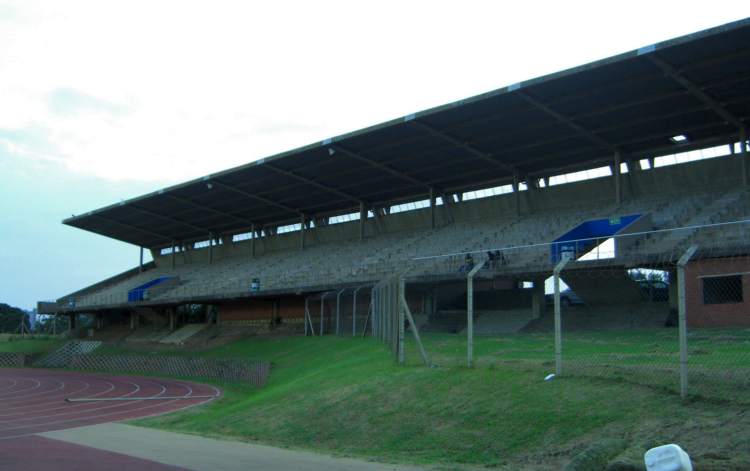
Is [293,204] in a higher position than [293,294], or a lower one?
higher

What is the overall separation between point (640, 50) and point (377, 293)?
14.0m

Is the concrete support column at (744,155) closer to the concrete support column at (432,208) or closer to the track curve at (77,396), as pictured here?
the concrete support column at (432,208)

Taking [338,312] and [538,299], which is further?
[338,312]

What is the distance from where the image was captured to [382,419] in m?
13.7

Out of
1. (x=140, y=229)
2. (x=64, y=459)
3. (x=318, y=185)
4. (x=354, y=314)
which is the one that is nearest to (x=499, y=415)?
(x=64, y=459)

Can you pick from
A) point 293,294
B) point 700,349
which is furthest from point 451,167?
point 700,349

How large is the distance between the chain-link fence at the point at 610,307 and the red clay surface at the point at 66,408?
8.02 metres

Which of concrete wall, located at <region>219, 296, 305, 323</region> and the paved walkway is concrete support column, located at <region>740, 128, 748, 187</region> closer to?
concrete wall, located at <region>219, 296, 305, 323</region>

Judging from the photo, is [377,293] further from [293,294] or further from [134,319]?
[134,319]

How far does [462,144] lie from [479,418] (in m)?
28.6

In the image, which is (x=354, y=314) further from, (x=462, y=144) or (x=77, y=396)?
(x=77, y=396)

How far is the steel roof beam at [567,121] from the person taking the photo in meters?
33.2

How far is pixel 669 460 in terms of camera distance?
23.4 ft

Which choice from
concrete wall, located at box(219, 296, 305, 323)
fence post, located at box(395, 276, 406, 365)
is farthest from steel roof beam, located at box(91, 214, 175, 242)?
fence post, located at box(395, 276, 406, 365)
